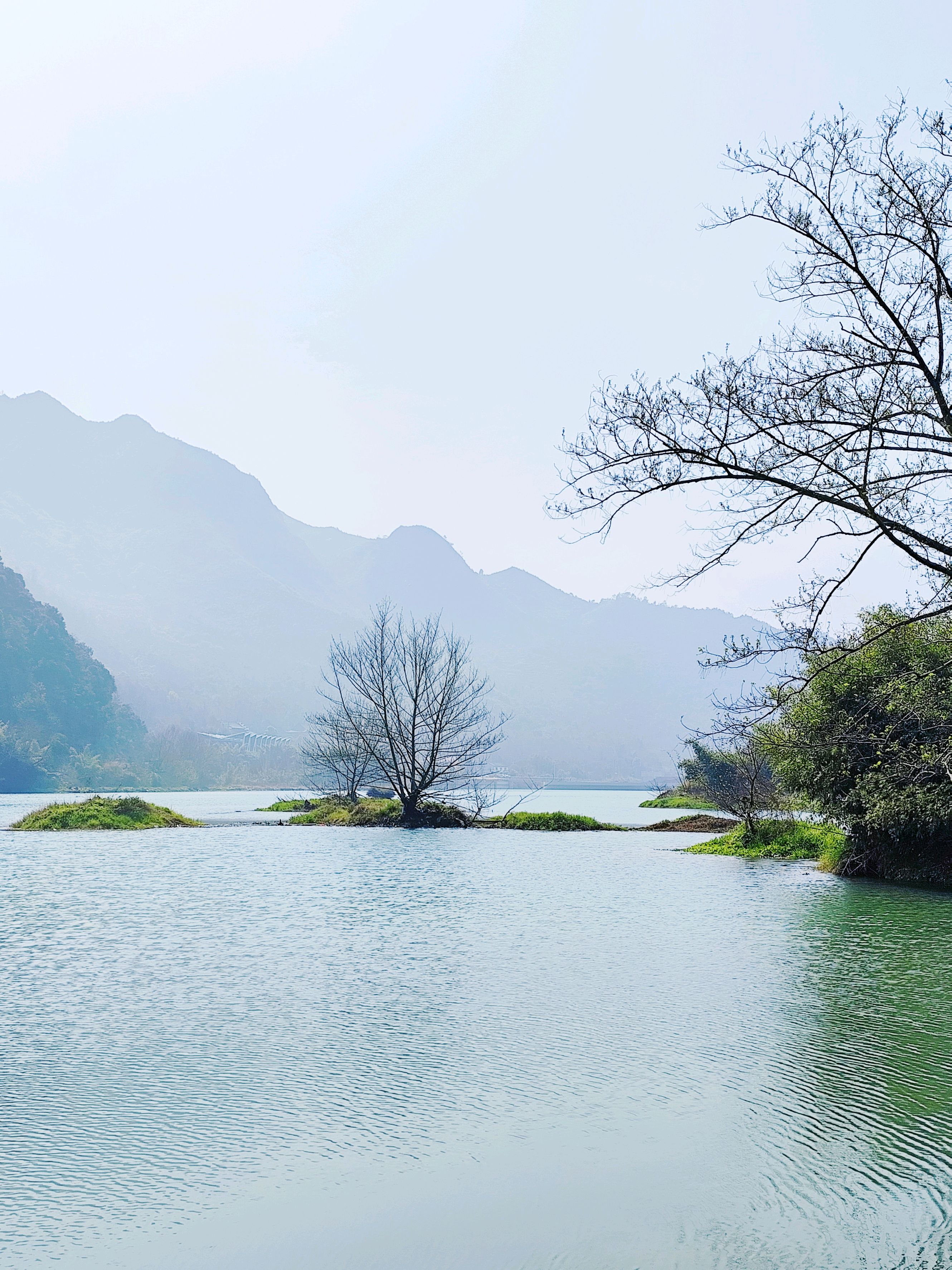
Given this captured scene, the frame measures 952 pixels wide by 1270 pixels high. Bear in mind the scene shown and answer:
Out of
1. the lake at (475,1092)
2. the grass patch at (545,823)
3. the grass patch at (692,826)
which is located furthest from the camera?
the grass patch at (692,826)

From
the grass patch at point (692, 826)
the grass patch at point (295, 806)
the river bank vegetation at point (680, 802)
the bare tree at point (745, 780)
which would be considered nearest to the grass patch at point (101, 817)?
the grass patch at point (295, 806)

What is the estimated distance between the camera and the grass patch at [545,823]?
105 ft

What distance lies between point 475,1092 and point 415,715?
2746 cm

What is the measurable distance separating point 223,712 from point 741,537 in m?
185

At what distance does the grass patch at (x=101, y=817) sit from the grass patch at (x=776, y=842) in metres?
17.3

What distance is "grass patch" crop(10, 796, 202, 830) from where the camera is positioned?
30703mm

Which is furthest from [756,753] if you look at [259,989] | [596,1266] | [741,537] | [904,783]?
[596,1266]

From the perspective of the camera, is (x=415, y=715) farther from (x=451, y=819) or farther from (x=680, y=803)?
(x=680, y=803)

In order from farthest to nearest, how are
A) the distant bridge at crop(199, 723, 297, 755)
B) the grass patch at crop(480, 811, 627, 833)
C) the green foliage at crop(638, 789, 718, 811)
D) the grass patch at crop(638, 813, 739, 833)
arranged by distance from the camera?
the distant bridge at crop(199, 723, 297, 755), the green foliage at crop(638, 789, 718, 811), the grass patch at crop(638, 813, 739, 833), the grass patch at crop(480, 811, 627, 833)

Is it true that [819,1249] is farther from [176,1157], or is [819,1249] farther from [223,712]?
[223,712]

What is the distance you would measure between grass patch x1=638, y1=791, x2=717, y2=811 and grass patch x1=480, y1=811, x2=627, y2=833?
13.6 meters

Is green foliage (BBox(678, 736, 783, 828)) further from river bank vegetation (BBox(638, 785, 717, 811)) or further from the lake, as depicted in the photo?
river bank vegetation (BBox(638, 785, 717, 811))

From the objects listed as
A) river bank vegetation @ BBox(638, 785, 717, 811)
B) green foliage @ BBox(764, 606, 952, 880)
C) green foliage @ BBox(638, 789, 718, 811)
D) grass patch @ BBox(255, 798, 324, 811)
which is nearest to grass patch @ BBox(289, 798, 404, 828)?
grass patch @ BBox(255, 798, 324, 811)

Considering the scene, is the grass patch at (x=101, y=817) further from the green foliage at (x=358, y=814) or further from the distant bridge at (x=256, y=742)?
the distant bridge at (x=256, y=742)
